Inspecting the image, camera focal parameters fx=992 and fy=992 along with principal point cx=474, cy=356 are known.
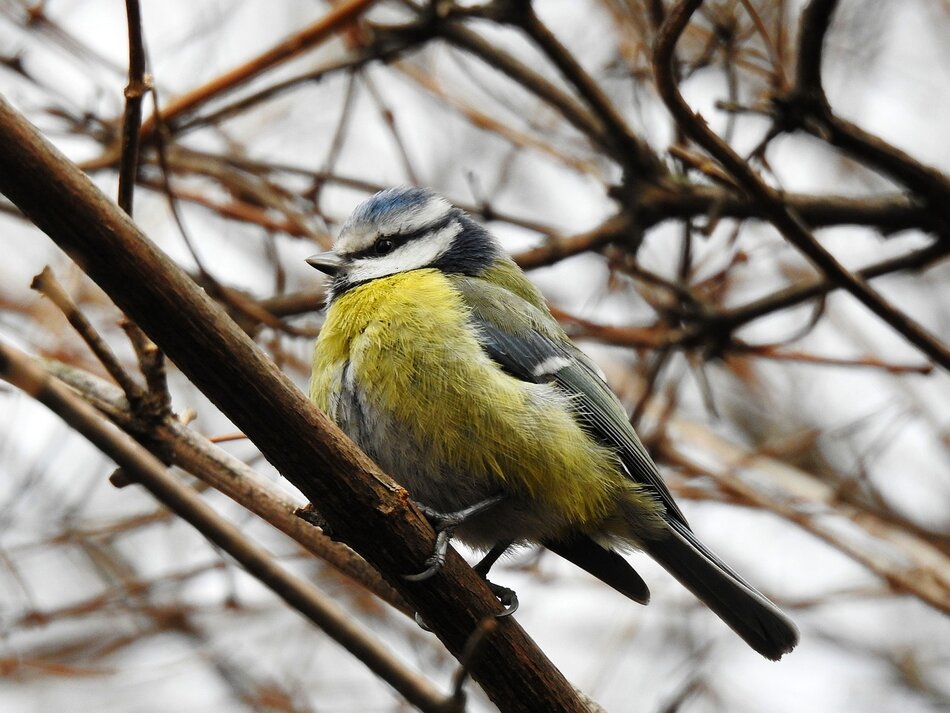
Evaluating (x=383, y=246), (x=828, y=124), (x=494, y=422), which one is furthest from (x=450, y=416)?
(x=828, y=124)

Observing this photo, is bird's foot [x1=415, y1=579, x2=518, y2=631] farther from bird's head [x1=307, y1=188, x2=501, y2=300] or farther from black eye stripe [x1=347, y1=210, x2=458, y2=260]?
black eye stripe [x1=347, y1=210, x2=458, y2=260]

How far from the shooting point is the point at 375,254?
137 inches

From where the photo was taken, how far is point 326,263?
3367 mm

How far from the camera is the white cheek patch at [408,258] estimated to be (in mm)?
3355

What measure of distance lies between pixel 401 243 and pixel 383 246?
7 centimetres

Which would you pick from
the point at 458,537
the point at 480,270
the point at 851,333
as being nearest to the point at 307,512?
the point at 458,537

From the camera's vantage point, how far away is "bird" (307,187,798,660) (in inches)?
109

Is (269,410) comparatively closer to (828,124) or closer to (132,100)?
(132,100)

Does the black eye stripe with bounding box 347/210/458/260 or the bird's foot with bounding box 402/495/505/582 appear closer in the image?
the bird's foot with bounding box 402/495/505/582

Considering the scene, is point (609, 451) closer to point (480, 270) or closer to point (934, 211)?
point (480, 270)

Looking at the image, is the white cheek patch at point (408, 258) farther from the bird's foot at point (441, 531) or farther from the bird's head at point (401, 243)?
the bird's foot at point (441, 531)

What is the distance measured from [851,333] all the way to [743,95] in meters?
1.49

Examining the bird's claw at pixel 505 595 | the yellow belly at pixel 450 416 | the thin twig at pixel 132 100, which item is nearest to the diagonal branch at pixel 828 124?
the yellow belly at pixel 450 416

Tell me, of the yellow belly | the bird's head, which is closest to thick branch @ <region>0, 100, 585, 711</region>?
the yellow belly
